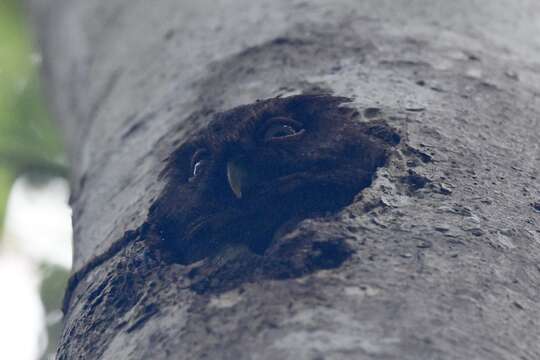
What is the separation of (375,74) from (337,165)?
254 mm

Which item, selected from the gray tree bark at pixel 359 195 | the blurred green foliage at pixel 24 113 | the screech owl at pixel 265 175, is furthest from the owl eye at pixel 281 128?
the blurred green foliage at pixel 24 113

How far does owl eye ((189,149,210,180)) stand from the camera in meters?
1.37

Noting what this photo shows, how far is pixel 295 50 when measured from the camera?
5.35 feet

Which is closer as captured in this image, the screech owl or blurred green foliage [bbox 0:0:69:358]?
the screech owl

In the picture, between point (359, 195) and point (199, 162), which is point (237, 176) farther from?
point (359, 195)

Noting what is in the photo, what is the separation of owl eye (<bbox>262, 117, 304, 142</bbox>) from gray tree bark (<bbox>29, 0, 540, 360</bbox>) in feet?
0.37

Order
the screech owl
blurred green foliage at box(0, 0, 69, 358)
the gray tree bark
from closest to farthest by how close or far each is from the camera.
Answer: the gray tree bark → the screech owl → blurred green foliage at box(0, 0, 69, 358)

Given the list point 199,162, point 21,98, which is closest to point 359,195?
point 199,162

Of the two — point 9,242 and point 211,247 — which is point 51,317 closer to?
point 9,242

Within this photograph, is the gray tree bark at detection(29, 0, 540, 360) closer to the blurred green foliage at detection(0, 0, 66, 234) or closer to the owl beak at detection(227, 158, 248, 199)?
the owl beak at detection(227, 158, 248, 199)

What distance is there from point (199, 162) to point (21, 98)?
2.76m

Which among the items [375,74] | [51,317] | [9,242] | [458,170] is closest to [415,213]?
[458,170]

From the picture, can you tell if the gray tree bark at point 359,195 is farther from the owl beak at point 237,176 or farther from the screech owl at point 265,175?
the owl beak at point 237,176

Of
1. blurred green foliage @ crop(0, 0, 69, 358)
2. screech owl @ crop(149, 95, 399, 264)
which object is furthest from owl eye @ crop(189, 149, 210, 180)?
blurred green foliage @ crop(0, 0, 69, 358)
